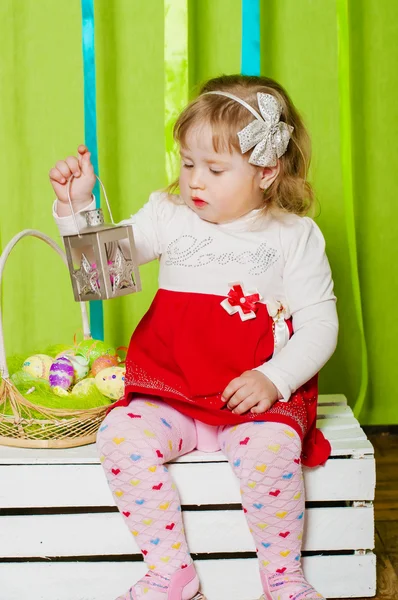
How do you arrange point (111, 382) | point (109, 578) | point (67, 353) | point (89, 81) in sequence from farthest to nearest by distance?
point (89, 81), point (67, 353), point (111, 382), point (109, 578)

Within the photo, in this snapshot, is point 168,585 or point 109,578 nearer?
point 168,585

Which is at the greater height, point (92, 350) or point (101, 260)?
point (101, 260)

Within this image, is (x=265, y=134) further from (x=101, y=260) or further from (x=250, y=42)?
(x=250, y=42)

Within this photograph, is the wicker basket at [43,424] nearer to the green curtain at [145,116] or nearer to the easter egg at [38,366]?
the easter egg at [38,366]

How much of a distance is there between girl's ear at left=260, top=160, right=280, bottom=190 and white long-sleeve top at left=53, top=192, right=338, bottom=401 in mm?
46

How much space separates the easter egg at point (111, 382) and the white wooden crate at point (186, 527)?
0.45 feet

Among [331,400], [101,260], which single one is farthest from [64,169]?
[331,400]

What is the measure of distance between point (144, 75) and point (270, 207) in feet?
2.37

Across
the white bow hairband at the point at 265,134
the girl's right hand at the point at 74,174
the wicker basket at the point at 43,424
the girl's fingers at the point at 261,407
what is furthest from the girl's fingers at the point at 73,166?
the girl's fingers at the point at 261,407

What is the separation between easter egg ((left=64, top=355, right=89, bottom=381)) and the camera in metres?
1.47

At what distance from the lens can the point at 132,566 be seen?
50.2 inches

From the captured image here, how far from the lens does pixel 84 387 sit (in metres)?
1.43

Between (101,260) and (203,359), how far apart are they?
0.24 metres

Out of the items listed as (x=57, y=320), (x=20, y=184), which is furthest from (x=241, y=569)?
(x=20, y=184)
